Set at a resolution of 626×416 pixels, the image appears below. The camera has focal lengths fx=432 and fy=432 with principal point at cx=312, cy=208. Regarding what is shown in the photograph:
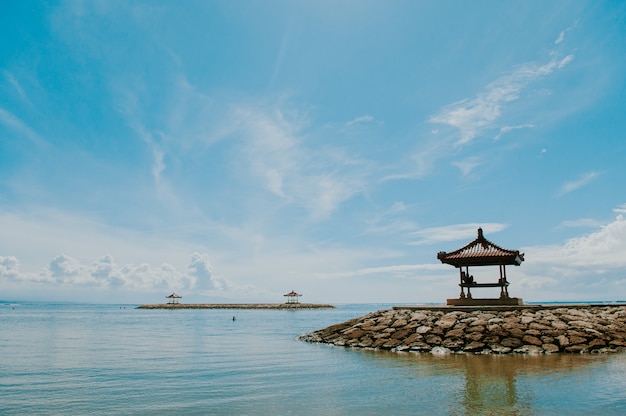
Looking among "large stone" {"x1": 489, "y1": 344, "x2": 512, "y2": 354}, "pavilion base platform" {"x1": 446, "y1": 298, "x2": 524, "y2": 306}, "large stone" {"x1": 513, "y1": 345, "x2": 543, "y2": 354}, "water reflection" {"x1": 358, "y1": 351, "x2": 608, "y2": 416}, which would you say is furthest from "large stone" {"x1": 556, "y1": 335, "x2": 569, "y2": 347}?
"pavilion base platform" {"x1": 446, "y1": 298, "x2": 524, "y2": 306}

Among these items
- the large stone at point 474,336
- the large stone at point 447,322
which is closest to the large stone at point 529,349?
the large stone at point 474,336

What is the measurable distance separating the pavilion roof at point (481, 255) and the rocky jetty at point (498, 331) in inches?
120

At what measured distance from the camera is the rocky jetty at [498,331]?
69.9 feet

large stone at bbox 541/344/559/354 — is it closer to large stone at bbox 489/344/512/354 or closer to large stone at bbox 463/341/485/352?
large stone at bbox 489/344/512/354

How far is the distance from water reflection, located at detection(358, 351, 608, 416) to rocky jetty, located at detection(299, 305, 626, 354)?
4.53 ft

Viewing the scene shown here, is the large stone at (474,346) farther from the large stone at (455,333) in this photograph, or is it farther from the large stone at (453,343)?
the large stone at (455,333)

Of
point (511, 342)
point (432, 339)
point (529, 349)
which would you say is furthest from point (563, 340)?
point (432, 339)

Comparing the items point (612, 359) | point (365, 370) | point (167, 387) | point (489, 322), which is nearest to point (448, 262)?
point (489, 322)

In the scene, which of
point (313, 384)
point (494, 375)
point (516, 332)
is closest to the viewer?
point (313, 384)

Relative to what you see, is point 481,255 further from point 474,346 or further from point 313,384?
point 313,384

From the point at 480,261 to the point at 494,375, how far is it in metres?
12.8

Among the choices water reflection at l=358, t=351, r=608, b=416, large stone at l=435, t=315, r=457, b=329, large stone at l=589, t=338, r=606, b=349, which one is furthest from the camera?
large stone at l=435, t=315, r=457, b=329

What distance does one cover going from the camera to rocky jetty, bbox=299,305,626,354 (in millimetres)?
21312

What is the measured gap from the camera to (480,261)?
27.2 metres
